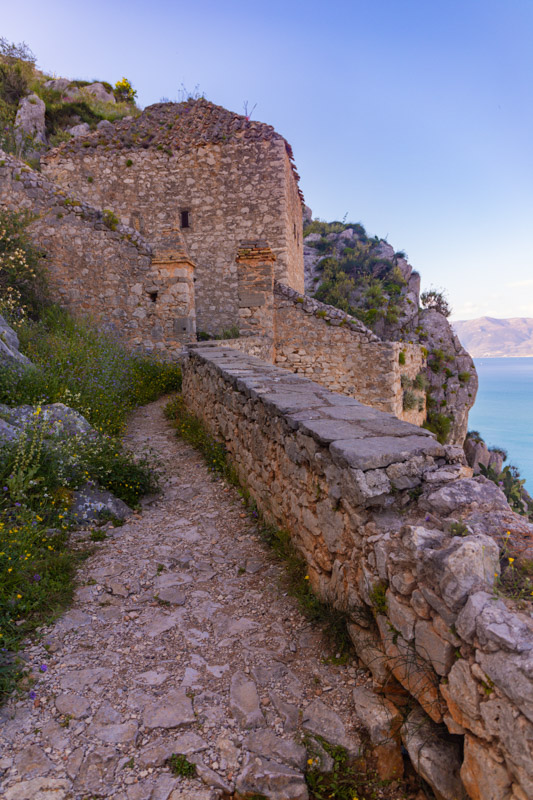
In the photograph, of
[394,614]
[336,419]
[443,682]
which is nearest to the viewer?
[443,682]

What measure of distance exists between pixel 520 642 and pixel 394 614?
23.5 inches

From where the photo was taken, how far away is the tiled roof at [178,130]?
12781 millimetres

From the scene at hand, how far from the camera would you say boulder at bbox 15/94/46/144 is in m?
16.2

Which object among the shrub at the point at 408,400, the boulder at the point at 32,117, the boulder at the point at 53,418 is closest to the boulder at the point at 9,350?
the boulder at the point at 53,418

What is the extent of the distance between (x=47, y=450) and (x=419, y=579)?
2.87 m

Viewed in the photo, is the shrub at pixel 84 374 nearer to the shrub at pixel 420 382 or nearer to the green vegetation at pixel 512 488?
the shrub at pixel 420 382

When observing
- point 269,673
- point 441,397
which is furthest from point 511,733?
point 441,397

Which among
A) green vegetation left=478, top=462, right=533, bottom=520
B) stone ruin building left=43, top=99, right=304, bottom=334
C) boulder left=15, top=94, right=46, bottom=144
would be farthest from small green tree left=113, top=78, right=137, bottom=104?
green vegetation left=478, top=462, right=533, bottom=520

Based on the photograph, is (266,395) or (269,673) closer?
(269,673)

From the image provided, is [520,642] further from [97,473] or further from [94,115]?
[94,115]

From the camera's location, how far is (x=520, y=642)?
125cm

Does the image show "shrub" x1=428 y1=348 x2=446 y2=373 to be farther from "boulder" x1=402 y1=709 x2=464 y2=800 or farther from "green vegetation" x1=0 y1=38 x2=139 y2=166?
"green vegetation" x1=0 y1=38 x2=139 y2=166

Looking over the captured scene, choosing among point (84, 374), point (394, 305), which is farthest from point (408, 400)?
point (84, 374)

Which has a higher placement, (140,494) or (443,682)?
(443,682)
